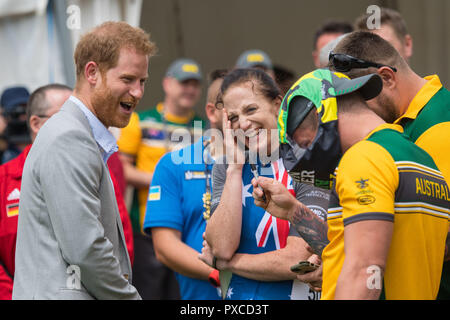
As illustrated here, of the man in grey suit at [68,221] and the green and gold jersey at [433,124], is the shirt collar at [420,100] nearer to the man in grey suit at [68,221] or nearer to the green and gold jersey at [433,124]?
the green and gold jersey at [433,124]

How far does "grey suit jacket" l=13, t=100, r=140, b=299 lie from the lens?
7.22ft

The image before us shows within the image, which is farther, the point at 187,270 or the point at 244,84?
the point at 187,270

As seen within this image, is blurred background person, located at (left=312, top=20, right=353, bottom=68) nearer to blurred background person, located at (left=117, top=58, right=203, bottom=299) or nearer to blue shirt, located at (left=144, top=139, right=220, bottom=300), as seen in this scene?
blurred background person, located at (left=117, top=58, right=203, bottom=299)

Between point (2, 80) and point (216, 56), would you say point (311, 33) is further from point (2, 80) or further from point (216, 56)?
point (2, 80)

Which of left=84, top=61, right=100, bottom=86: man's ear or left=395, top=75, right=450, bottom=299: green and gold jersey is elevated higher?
left=84, top=61, right=100, bottom=86: man's ear

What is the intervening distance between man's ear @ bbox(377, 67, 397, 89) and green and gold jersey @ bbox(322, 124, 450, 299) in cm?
54

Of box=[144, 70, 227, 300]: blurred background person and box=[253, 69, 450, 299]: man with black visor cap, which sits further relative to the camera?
box=[144, 70, 227, 300]: blurred background person

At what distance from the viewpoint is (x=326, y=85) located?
204cm

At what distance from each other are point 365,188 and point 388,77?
854mm

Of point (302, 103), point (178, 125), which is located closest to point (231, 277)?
point (302, 103)

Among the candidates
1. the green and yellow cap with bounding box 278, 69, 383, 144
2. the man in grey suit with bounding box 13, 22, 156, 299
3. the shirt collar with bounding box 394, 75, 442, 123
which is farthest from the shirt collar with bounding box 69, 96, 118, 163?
the shirt collar with bounding box 394, 75, 442, 123

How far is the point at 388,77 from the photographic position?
2529 mm

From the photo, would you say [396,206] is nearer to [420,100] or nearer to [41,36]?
[420,100]

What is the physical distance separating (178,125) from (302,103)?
334cm
